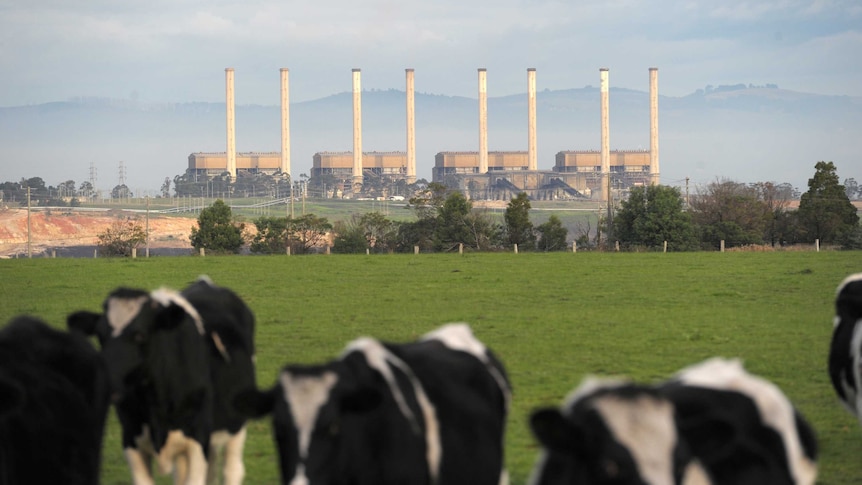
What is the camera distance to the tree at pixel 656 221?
76.2 m

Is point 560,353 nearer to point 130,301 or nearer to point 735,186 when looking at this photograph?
point 130,301

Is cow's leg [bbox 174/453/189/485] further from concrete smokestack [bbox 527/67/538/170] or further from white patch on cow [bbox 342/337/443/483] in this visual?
concrete smokestack [bbox 527/67/538/170]

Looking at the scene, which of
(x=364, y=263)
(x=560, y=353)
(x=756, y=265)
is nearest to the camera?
(x=560, y=353)

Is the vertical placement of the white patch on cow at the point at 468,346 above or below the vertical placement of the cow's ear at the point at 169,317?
below

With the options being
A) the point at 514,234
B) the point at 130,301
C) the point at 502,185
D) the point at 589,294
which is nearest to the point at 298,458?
the point at 130,301

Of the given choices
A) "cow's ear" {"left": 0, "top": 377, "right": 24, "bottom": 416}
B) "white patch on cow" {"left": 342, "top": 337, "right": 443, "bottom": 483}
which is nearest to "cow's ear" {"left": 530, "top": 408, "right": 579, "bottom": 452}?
"white patch on cow" {"left": 342, "top": 337, "right": 443, "bottom": 483}

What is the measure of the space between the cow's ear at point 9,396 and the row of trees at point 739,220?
70.6 m

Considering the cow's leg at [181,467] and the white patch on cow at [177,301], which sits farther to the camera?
the white patch on cow at [177,301]

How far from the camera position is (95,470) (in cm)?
842

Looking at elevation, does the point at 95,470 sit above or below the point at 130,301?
below

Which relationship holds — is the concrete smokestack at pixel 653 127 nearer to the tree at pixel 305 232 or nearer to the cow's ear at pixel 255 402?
the tree at pixel 305 232

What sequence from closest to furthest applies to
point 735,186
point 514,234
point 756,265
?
point 756,265 < point 514,234 < point 735,186

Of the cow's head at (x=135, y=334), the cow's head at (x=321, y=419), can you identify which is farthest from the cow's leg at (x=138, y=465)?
the cow's head at (x=321, y=419)

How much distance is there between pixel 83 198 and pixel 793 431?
20177 centimetres
